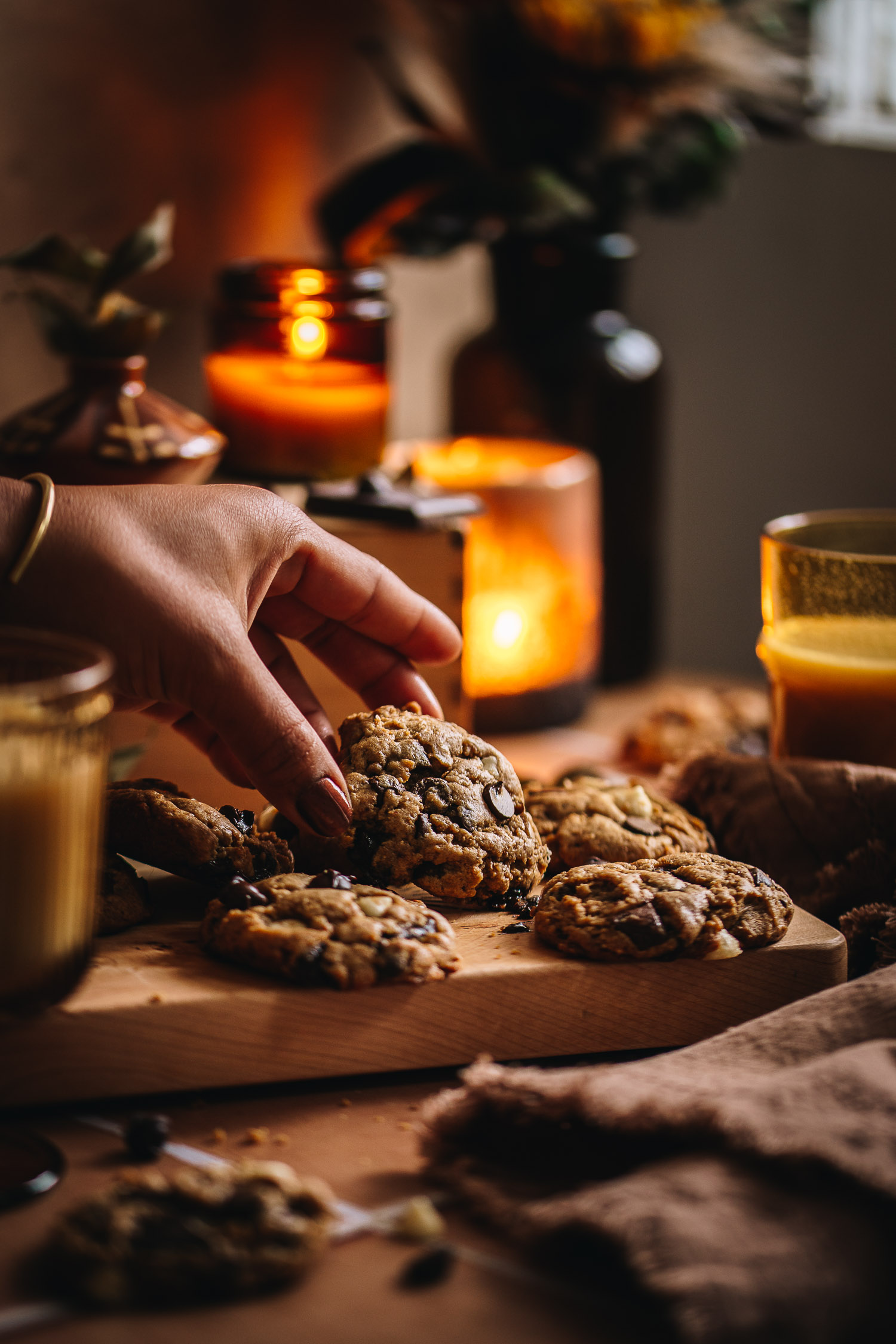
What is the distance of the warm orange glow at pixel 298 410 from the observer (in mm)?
1524

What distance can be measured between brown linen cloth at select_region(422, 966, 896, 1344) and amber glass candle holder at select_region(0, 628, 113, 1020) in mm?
219

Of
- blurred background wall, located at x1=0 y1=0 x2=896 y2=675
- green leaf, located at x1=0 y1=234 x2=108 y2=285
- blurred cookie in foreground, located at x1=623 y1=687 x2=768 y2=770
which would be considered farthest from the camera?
blurred background wall, located at x1=0 y1=0 x2=896 y2=675

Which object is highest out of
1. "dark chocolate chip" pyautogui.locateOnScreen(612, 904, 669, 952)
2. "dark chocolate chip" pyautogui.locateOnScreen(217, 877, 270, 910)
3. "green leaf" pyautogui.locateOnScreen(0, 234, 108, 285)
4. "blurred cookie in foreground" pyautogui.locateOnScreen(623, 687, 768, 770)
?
"green leaf" pyautogui.locateOnScreen(0, 234, 108, 285)

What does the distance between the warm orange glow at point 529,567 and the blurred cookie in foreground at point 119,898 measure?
848 mm

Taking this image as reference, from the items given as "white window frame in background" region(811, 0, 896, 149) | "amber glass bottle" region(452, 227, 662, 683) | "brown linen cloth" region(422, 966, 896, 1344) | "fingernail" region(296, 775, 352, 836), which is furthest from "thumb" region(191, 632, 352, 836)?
"white window frame in background" region(811, 0, 896, 149)

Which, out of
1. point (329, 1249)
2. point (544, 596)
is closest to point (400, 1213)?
point (329, 1249)

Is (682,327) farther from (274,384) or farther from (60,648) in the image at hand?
(60,648)

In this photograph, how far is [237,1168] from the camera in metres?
0.65

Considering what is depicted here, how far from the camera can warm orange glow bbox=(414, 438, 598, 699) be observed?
179cm

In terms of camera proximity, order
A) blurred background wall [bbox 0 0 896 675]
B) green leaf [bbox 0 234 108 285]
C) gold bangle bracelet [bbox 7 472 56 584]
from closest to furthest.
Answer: gold bangle bracelet [bbox 7 472 56 584]
green leaf [bbox 0 234 108 285]
blurred background wall [bbox 0 0 896 675]

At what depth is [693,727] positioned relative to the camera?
1665 millimetres

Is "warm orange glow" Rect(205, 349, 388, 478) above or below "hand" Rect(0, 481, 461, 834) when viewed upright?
above

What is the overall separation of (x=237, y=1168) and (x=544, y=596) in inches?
50.2

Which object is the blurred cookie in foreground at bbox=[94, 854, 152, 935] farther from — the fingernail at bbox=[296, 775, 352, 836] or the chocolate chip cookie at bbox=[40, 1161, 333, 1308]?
the chocolate chip cookie at bbox=[40, 1161, 333, 1308]
